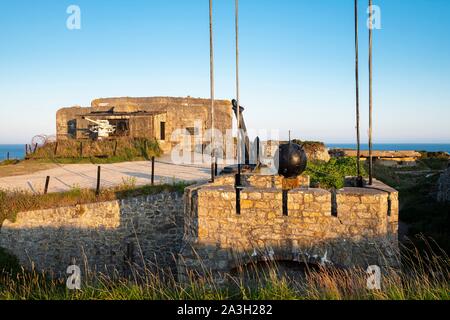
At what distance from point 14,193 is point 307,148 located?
706 inches

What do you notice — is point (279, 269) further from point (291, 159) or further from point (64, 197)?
point (64, 197)

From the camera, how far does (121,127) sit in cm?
2847

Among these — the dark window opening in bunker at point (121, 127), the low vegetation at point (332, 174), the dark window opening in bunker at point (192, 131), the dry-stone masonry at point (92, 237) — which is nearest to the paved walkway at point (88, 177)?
the dry-stone masonry at point (92, 237)

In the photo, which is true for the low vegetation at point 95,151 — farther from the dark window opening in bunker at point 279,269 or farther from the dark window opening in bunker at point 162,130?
the dark window opening in bunker at point 279,269

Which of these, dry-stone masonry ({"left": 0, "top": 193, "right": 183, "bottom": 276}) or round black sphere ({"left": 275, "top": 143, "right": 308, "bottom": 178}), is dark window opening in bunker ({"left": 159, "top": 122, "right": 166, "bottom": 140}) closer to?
dry-stone masonry ({"left": 0, "top": 193, "right": 183, "bottom": 276})

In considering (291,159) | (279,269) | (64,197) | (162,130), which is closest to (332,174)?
(291,159)

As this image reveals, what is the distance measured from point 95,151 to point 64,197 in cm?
1308

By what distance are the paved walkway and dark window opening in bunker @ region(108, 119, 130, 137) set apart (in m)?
6.43

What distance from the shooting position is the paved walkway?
1486 centimetres

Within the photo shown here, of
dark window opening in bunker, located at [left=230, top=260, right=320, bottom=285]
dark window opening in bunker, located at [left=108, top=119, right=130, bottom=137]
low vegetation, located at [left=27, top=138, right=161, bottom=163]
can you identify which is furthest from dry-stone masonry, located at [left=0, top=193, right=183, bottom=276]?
dark window opening in bunker, located at [left=108, top=119, right=130, bottom=137]

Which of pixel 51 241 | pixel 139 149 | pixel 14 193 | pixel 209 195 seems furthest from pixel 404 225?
pixel 139 149

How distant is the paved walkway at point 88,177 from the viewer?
48.8 feet

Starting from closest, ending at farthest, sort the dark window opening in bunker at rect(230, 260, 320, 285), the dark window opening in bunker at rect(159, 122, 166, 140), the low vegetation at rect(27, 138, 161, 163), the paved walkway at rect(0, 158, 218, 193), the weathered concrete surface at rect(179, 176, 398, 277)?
the weathered concrete surface at rect(179, 176, 398, 277) → the dark window opening in bunker at rect(230, 260, 320, 285) → the paved walkway at rect(0, 158, 218, 193) → the low vegetation at rect(27, 138, 161, 163) → the dark window opening in bunker at rect(159, 122, 166, 140)
